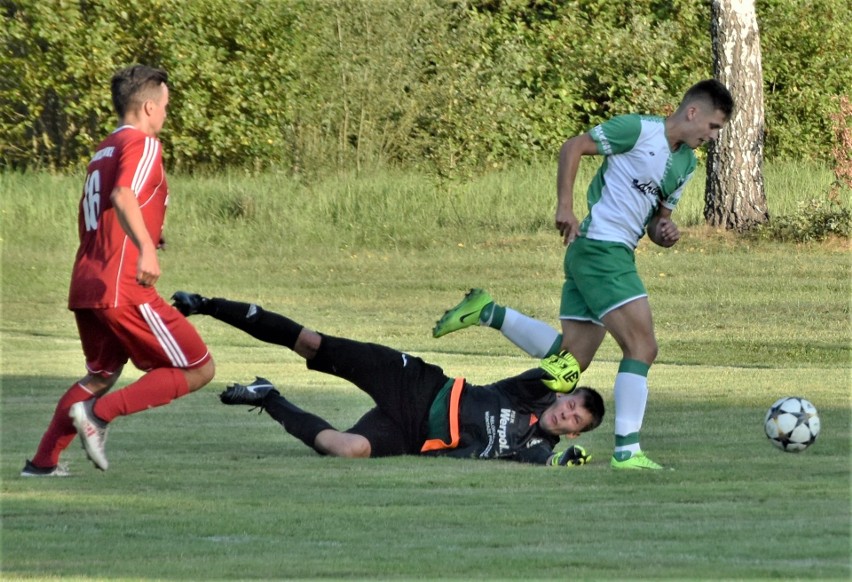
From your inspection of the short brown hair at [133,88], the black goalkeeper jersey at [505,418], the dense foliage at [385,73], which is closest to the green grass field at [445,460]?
the black goalkeeper jersey at [505,418]

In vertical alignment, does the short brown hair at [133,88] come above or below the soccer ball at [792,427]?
above

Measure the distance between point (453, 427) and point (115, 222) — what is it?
2.17 m

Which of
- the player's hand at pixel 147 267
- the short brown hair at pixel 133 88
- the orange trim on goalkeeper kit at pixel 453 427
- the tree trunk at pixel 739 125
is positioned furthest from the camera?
the tree trunk at pixel 739 125

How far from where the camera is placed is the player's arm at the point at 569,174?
28.3ft

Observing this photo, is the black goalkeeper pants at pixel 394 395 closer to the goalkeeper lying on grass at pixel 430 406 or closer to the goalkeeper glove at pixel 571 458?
the goalkeeper lying on grass at pixel 430 406


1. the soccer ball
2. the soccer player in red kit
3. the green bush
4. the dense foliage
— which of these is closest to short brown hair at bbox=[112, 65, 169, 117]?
the soccer player in red kit

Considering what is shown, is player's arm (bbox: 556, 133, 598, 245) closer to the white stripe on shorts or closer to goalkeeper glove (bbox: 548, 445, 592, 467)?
goalkeeper glove (bbox: 548, 445, 592, 467)

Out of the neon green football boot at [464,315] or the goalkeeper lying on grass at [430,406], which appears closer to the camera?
the goalkeeper lying on grass at [430,406]

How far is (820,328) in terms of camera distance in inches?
728

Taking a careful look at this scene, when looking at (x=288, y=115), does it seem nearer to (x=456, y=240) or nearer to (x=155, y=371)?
(x=456, y=240)

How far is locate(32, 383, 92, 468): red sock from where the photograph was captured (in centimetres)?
803

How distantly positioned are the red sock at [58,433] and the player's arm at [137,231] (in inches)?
33.2

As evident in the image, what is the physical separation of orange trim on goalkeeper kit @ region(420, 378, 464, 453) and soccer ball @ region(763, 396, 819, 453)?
1.74 metres

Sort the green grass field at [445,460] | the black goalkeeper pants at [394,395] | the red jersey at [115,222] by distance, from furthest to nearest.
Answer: the black goalkeeper pants at [394,395]
the red jersey at [115,222]
the green grass field at [445,460]
